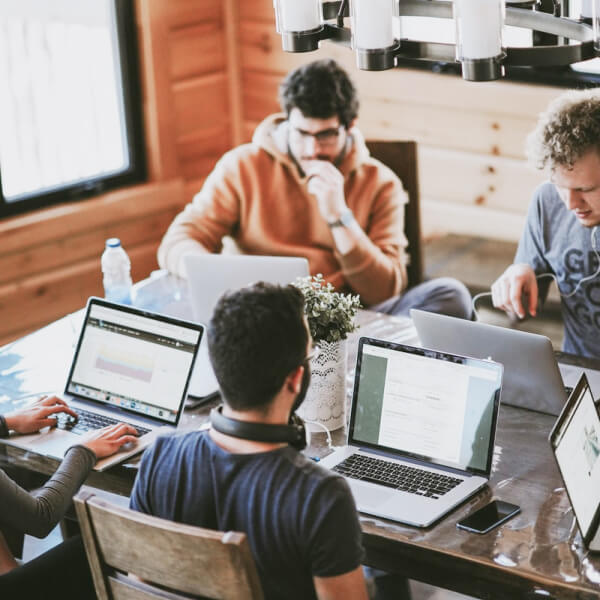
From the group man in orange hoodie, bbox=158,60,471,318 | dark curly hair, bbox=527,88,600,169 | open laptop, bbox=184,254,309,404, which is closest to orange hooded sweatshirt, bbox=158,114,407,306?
man in orange hoodie, bbox=158,60,471,318

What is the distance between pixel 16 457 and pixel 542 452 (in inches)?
44.2

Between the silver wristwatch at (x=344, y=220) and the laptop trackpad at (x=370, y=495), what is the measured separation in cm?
119

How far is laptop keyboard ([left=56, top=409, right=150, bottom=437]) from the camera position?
7.47 feet

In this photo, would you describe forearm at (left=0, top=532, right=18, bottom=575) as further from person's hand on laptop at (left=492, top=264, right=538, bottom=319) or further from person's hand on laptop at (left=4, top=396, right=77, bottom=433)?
person's hand on laptop at (left=492, top=264, right=538, bottom=319)

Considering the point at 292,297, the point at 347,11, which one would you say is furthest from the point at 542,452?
the point at 347,11

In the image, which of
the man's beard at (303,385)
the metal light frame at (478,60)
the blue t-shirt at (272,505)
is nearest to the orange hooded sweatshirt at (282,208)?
the metal light frame at (478,60)

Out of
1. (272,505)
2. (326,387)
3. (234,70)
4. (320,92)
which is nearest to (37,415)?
(326,387)

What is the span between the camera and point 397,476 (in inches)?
80.4

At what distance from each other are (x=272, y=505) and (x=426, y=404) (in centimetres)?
58

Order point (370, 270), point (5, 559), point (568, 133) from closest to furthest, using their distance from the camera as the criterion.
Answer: point (5, 559), point (568, 133), point (370, 270)

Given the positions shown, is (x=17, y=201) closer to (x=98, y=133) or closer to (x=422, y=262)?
(x=98, y=133)

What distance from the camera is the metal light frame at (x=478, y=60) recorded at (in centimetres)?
175

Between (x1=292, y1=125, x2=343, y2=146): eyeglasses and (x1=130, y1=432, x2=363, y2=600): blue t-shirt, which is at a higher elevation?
(x1=292, y1=125, x2=343, y2=146): eyeglasses

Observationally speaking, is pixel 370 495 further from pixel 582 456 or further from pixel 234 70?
pixel 234 70
